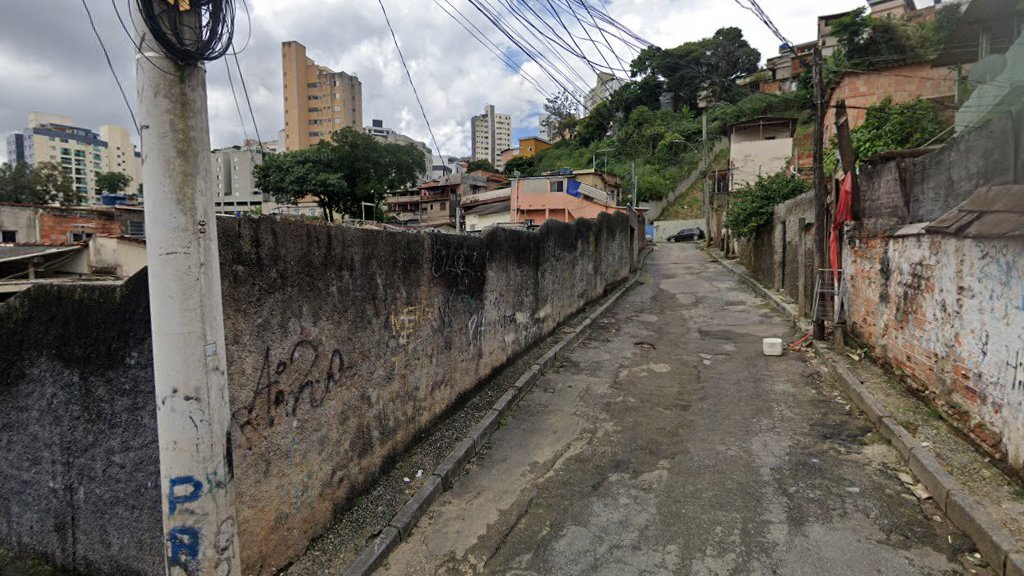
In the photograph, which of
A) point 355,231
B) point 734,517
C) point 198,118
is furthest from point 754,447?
point 198,118

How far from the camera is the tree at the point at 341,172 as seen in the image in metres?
44.5

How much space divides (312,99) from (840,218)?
92.1 metres

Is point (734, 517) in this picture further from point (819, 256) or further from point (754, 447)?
point (819, 256)

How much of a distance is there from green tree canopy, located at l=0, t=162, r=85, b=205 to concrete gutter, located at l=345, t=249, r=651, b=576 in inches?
1851

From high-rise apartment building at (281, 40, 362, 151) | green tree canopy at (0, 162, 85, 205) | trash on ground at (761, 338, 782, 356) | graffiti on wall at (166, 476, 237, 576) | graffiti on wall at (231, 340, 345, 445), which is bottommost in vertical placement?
trash on ground at (761, 338, 782, 356)

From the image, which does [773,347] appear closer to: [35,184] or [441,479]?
[441,479]

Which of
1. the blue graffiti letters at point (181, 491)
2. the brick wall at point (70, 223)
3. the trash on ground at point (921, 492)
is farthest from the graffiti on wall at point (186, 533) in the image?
the brick wall at point (70, 223)

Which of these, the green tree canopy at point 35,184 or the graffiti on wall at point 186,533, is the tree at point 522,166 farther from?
the graffiti on wall at point 186,533

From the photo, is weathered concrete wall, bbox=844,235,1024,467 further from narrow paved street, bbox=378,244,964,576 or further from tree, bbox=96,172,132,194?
tree, bbox=96,172,132,194

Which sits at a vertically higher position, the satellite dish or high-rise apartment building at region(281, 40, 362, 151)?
high-rise apartment building at region(281, 40, 362, 151)

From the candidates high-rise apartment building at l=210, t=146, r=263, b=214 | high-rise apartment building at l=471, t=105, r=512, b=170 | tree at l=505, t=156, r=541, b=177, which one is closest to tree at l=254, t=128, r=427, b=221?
high-rise apartment building at l=210, t=146, r=263, b=214

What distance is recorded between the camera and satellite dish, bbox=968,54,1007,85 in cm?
1246

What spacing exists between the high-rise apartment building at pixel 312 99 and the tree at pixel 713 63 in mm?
52597

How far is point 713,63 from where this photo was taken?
182ft
